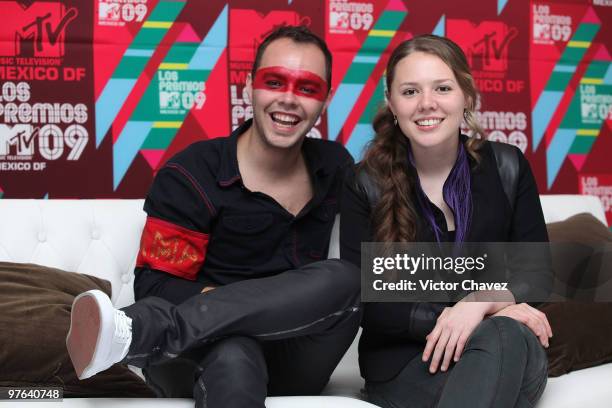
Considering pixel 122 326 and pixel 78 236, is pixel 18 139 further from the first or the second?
pixel 122 326

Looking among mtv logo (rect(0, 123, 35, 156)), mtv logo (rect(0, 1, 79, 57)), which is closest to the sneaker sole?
mtv logo (rect(0, 123, 35, 156))

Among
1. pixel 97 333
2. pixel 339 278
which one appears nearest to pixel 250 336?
pixel 339 278

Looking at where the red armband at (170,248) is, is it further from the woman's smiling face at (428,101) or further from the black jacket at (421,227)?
the woman's smiling face at (428,101)

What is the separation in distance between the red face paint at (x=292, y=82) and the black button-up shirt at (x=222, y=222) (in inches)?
7.8

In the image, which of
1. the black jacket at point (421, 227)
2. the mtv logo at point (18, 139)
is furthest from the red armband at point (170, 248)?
the mtv logo at point (18, 139)

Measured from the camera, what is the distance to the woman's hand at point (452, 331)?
148 cm

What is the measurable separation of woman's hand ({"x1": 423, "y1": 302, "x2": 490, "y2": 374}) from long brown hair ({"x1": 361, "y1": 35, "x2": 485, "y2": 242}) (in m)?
0.22

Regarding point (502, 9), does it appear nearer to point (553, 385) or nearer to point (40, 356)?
point (553, 385)

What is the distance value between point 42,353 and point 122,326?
0.41 m

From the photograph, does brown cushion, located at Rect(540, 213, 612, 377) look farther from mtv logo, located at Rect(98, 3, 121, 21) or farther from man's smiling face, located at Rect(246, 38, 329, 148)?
mtv logo, located at Rect(98, 3, 121, 21)

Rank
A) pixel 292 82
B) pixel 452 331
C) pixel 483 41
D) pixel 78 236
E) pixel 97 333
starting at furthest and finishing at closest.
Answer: pixel 483 41 < pixel 78 236 < pixel 292 82 < pixel 452 331 < pixel 97 333

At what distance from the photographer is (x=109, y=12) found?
2705mm

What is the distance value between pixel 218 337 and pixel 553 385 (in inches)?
30.4

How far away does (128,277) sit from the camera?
205 centimetres
